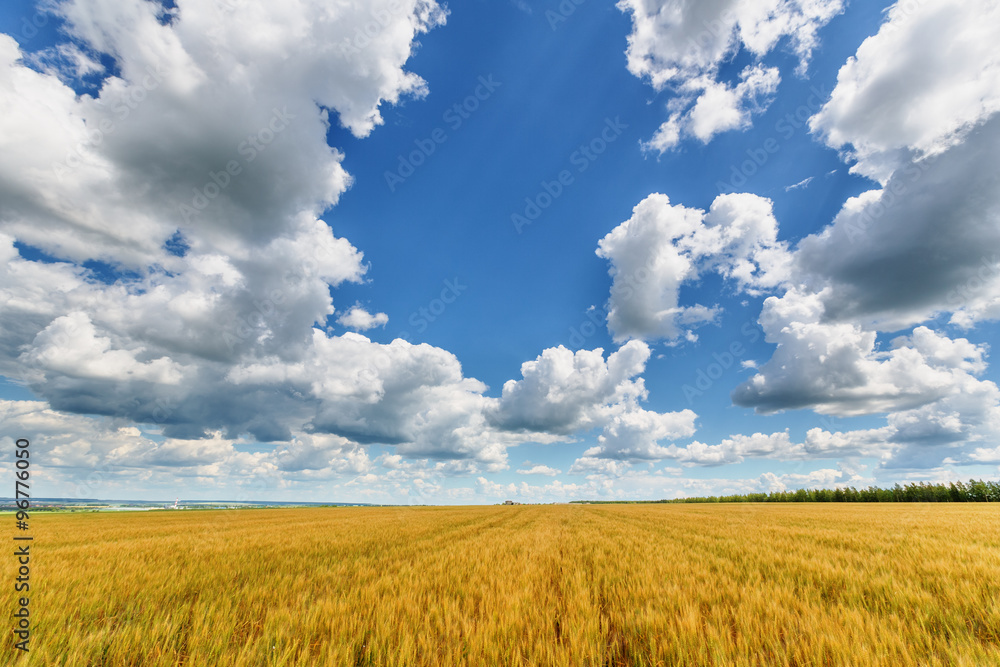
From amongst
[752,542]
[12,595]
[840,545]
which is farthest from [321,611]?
[840,545]

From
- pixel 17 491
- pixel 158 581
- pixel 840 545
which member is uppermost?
pixel 17 491

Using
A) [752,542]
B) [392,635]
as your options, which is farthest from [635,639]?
[752,542]

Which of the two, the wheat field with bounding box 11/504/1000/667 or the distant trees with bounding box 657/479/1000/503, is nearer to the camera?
the wheat field with bounding box 11/504/1000/667

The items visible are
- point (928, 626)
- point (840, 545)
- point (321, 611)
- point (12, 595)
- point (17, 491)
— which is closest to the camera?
point (928, 626)

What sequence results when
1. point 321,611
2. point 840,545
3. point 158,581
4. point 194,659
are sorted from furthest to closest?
point 840,545
point 158,581
point 321,611
point 194,659

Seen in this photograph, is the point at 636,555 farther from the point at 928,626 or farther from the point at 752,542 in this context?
the point at 928,626

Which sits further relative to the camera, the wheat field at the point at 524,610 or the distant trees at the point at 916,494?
the distant trees at the point at 916,494

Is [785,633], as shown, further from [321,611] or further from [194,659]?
[194,659]

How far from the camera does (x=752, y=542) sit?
1032 cm

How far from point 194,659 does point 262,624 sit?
3.86 ft

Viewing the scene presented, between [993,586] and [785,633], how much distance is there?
4.38m

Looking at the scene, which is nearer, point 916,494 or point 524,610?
point 524,610

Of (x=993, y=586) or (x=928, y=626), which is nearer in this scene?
(x=928, y=626)

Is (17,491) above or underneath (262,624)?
above
